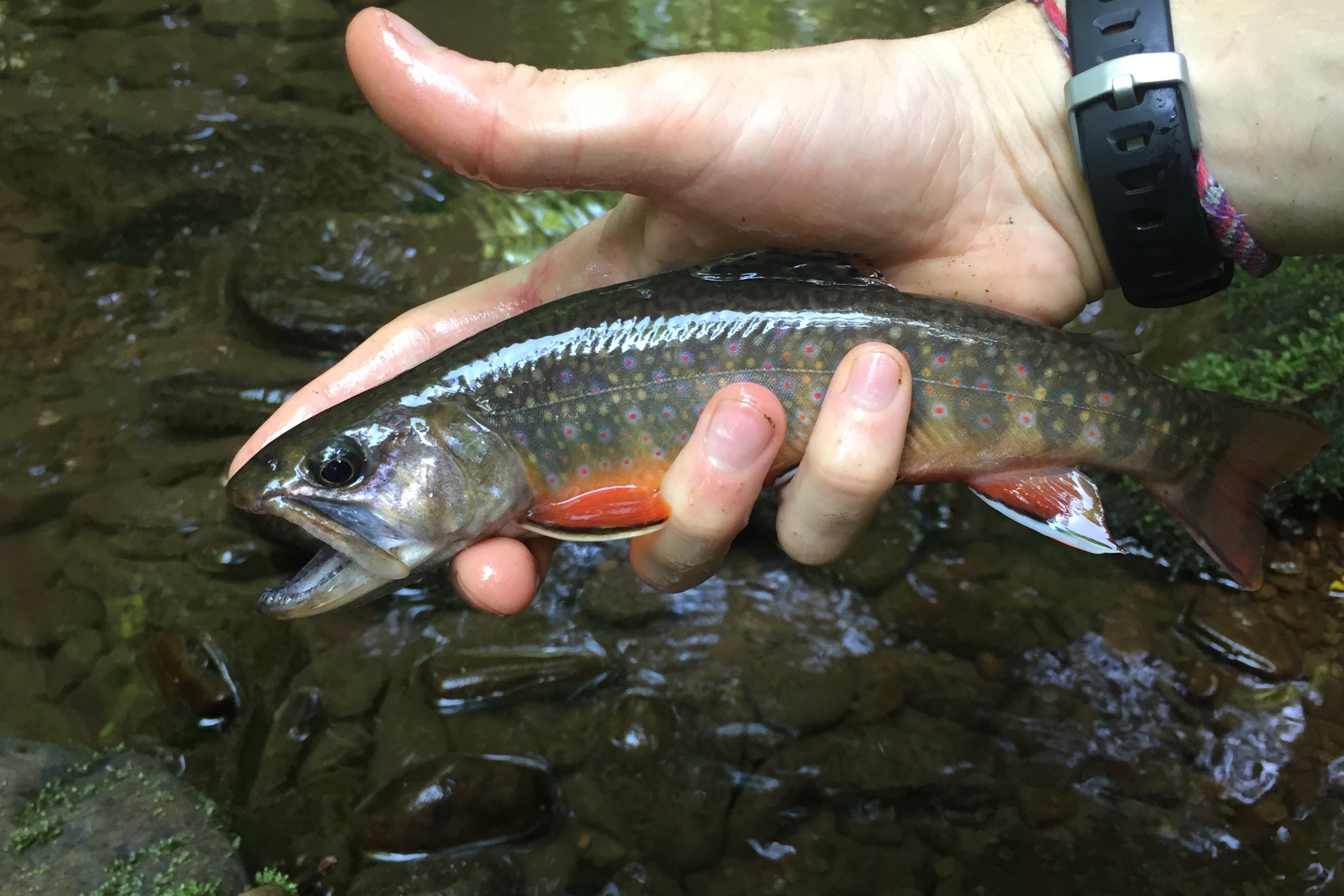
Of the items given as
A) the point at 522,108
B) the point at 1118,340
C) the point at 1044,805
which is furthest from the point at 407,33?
the point at 1044,805

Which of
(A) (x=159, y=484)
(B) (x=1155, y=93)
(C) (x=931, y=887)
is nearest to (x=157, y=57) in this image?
(A) (x=159, y=484)

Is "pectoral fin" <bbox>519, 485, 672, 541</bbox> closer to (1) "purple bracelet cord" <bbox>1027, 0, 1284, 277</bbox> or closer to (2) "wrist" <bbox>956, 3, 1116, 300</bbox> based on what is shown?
(2) "wrist" <bbox>956, 3, 1116, 300</bbox>

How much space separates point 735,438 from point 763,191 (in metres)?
0.72

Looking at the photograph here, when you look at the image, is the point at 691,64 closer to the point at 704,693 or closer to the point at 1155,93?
the point at 1155,93

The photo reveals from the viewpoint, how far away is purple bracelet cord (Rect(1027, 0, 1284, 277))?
2.24 m

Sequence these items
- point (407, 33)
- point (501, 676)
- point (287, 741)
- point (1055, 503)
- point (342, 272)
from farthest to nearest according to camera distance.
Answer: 1. point (342, 272)
2. point (501, 676)
3. point (287, 741)
4. point (1055, 503)
5. point (407, 33)

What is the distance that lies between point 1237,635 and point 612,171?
3.28 metres

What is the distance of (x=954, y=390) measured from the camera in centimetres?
227

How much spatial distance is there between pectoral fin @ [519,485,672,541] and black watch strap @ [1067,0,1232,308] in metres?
1.49

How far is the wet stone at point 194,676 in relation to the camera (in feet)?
11.4

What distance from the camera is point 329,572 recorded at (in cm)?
231

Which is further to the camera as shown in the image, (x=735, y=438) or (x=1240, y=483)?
(x=1240, y=483)

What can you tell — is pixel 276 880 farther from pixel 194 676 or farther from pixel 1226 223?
pixel 1226 223

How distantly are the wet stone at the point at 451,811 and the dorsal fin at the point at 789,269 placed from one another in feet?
6.82
